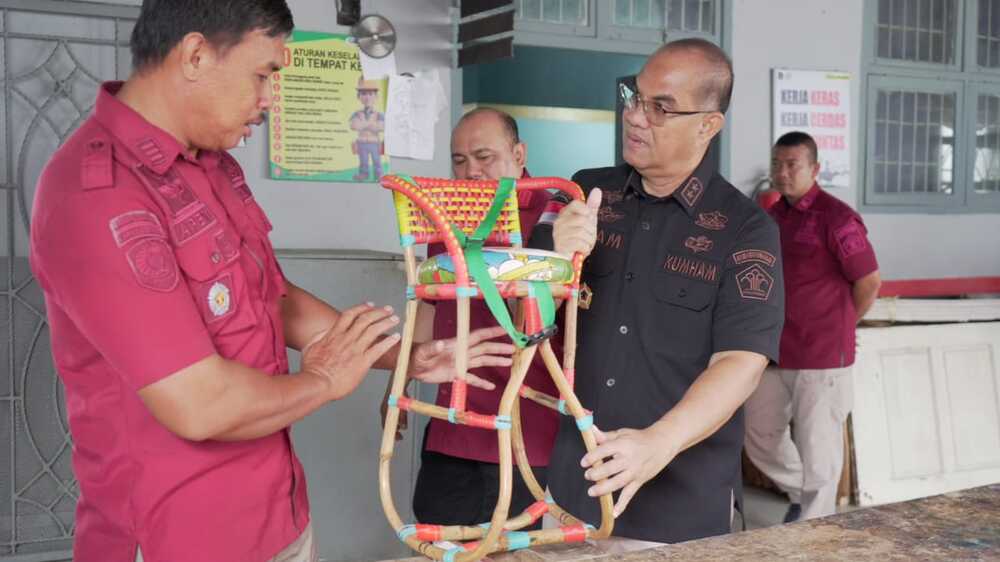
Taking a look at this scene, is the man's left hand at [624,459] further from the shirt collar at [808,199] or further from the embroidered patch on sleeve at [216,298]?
the shirt collar at [808,199]

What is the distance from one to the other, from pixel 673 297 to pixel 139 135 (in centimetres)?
116

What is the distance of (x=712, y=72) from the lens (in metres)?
2.22

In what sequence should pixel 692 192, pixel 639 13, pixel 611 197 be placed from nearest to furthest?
1. pixel 692 192
2. pixel 611 197
3. pixel 639 13

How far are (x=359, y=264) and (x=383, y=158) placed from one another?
769 millimetres

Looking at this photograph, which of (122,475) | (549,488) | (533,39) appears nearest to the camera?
(122,475)

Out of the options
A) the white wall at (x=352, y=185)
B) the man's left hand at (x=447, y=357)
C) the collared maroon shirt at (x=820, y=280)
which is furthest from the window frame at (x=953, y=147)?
the man's left hand at (x=447, y=357)

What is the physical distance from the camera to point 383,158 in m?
4.37

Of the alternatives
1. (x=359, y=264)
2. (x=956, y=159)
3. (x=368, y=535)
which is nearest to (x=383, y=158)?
(x=359, y=264)

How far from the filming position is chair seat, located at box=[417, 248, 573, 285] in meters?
1.83

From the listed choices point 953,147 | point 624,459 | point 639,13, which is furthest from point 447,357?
point 953,147

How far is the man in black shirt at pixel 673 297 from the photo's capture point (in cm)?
221

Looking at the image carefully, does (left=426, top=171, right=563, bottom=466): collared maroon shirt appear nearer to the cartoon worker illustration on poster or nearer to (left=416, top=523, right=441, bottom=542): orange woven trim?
(left=416, top=523, right=441, bottom=542): orange woven trim

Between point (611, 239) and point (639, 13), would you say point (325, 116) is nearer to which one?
point (639, 13)

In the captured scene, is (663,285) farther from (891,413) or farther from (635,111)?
(891,413)
